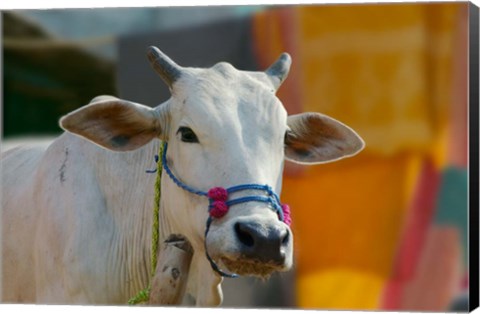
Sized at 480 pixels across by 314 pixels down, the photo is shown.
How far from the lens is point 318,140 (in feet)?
19.1

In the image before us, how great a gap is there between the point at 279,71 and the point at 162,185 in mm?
819

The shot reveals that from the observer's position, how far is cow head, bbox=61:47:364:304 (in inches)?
194

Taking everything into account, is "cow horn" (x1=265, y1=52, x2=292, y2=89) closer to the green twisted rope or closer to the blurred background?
the green twisted rope

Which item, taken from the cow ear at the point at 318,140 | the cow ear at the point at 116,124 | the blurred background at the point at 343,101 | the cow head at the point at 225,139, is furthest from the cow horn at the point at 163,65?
the blurred background at the point at 343,101

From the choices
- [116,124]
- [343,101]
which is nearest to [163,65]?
[116,124]

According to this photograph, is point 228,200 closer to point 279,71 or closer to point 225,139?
point 225,139

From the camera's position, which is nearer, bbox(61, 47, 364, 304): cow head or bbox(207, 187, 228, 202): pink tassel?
bbox(61, 47, 364, 304): cow head

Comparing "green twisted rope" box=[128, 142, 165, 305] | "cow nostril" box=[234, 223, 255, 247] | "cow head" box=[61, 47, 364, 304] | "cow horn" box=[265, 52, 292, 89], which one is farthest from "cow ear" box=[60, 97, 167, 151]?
"cow nostril" box=[234, 223, 255, 247]

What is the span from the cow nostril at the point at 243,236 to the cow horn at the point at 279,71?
0.97 m

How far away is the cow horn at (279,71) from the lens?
5648 mm

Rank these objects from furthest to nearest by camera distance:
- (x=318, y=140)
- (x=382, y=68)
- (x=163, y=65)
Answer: (x=382, y=68), (x=318, y=140), (x=163, y=65)

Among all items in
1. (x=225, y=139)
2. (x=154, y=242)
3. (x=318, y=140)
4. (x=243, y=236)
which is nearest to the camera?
(x=243, y=236)

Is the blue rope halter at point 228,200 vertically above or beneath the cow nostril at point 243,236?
above

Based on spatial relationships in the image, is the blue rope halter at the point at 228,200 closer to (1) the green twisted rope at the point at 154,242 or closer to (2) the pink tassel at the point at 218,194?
(2) the pink tassel at the point at 218,194
